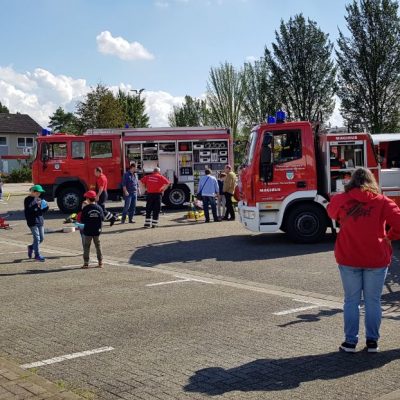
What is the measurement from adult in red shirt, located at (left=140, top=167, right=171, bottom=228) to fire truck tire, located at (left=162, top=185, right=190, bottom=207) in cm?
512

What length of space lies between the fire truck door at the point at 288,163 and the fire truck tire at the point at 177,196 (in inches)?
396

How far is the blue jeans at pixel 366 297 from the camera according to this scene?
5723mm

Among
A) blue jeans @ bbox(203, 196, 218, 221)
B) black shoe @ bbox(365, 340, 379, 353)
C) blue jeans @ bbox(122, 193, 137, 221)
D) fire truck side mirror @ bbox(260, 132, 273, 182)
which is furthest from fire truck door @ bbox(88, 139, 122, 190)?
black shoe @ bbox(365, 340, 379, 353)

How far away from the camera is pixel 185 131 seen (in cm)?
2292

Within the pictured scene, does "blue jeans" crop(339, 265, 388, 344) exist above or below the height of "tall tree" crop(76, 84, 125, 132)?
below

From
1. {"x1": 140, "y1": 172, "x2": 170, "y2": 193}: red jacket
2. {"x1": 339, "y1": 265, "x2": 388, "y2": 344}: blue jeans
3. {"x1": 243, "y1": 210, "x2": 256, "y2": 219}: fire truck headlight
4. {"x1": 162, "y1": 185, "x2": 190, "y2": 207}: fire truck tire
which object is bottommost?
{"x1": 339, "y1": 265, "x2": 388, "y2": 344}: blue jeans

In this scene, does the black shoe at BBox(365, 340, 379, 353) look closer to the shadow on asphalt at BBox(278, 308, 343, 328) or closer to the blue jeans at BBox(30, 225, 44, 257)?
the shadow on asphalt at BBox(278, 308, 343, 328)

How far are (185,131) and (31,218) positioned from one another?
11.7 m

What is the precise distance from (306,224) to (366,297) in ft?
25.8

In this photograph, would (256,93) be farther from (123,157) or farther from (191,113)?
(123,157)

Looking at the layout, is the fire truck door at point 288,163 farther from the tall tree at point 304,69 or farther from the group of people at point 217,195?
the tall tree at point 304,69

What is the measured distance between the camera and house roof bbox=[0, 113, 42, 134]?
82438 mm

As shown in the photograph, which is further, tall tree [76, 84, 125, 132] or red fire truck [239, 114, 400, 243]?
tall tree [76, 84, 125, 132]

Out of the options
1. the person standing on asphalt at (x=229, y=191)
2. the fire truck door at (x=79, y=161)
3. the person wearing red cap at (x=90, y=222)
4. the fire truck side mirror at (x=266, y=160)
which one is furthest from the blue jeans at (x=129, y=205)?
the person wearing red cap at (x=90, y=222)
